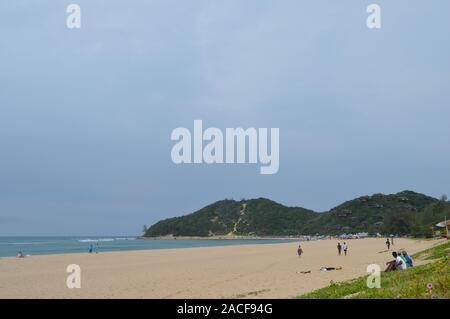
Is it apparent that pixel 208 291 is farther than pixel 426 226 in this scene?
No

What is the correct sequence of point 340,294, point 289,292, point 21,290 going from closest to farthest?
point 340,294, point 289,292, point 21,290

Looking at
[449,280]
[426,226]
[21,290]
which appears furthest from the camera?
[426,226]

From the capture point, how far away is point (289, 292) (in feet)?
57.4

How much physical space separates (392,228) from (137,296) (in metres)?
112
